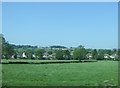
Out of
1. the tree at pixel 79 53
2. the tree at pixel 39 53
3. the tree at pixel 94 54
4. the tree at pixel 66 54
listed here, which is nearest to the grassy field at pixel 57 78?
the tree at pixel 39 53

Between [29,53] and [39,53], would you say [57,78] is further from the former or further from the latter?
[29,53]

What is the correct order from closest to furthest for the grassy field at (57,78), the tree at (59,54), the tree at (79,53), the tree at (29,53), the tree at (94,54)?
the grassy field at (57,78), the tree at (29,53), the tree at (59,54), the tree at (79,53), the tree at (94,54)

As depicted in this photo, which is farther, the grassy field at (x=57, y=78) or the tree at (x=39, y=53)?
the tree at (x=39, y=53)

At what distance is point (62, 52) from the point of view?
214 feet

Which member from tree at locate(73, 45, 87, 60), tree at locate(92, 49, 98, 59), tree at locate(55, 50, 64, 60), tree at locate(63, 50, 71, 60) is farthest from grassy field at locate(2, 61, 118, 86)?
tree at locate(92, 49, 98, 59)

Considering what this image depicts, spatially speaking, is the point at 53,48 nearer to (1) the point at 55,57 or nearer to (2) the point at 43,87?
(1) the point at 55,57

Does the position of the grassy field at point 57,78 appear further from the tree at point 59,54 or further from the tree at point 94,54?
the tree at point 94,54

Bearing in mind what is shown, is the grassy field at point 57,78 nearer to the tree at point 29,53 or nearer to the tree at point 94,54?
the tree at point 29,53

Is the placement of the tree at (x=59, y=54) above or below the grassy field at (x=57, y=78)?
above

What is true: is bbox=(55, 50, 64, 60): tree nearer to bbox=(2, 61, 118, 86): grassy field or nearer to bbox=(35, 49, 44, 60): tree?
bbox=(35, 49, 44, 60): tree

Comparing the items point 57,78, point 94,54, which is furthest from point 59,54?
point 57,78

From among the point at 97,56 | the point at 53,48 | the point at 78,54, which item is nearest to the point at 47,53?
the point at 53,48

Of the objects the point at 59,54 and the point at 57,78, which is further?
the point at 59,54

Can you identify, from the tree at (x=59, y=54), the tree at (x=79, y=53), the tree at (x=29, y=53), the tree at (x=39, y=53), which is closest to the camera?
the tree at (x=39, y=53)
